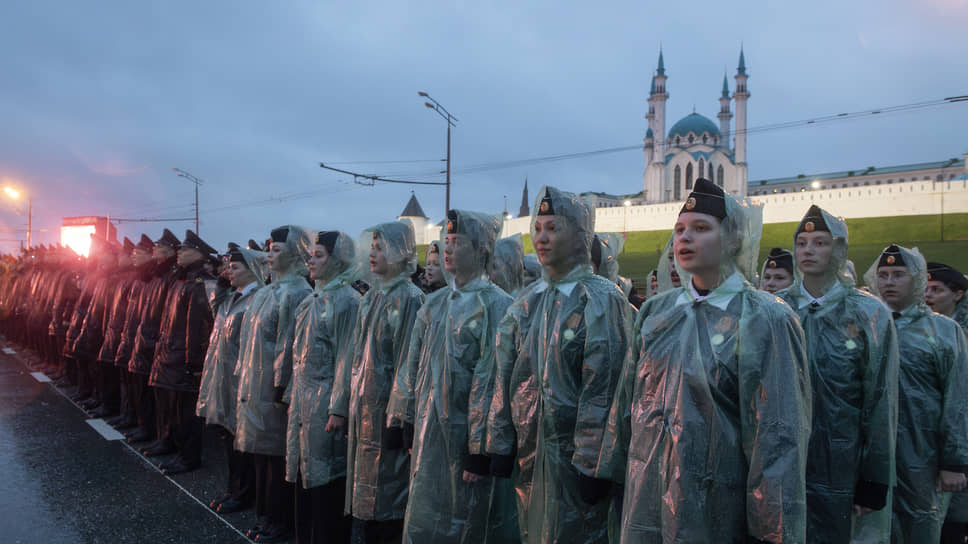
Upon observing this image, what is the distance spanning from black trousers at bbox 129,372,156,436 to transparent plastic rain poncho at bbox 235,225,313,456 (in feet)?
10.2

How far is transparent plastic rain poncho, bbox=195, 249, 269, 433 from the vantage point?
18.2 ft

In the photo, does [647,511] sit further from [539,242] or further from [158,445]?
[158,445]

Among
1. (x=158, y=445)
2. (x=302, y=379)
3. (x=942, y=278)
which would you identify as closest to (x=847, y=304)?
(x=942, y=278)

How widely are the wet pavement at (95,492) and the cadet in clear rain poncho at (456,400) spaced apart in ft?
6.89

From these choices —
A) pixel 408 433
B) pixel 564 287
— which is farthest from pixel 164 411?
pixel 564 287

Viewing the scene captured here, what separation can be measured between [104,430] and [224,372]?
12.3ft

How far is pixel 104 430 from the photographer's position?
7.91 m

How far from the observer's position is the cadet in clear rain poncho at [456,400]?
336 cm

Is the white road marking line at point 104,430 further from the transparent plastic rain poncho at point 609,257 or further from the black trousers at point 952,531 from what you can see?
the black trousers at point 952,531

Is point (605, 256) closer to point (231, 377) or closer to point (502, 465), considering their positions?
point (502, 465)

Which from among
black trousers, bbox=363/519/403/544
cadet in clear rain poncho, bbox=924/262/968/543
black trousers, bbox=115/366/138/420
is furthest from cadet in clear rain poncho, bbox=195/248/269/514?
cadet in clear rain poncho, bbox=924/262/968/543

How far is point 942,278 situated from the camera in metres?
5.11

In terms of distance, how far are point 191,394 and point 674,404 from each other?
6.12 meters

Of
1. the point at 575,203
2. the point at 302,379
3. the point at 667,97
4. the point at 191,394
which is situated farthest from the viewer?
the point at 667,97
